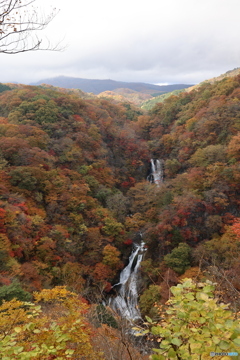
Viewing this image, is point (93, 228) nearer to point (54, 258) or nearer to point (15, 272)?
point (54, 258)

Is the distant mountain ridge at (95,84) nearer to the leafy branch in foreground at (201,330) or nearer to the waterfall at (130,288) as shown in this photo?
the waterfall at (130,288)

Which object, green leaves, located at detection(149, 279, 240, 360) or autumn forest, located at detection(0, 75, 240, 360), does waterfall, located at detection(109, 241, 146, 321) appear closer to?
autumn forest, located at detection(0, 75, 240, 360)

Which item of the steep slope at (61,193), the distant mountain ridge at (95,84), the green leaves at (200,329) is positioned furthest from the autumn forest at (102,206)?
the distant mountain ridge at (95,84)

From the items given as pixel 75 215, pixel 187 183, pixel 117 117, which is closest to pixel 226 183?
pixel 187 183

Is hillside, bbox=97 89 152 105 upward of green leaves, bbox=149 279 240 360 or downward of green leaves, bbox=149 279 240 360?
upward

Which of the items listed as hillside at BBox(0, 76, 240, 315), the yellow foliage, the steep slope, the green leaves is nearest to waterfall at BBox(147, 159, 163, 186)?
the steep slope

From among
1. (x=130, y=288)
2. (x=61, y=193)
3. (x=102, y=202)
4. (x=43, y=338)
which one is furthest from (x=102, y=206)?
(x=43, y=338)
